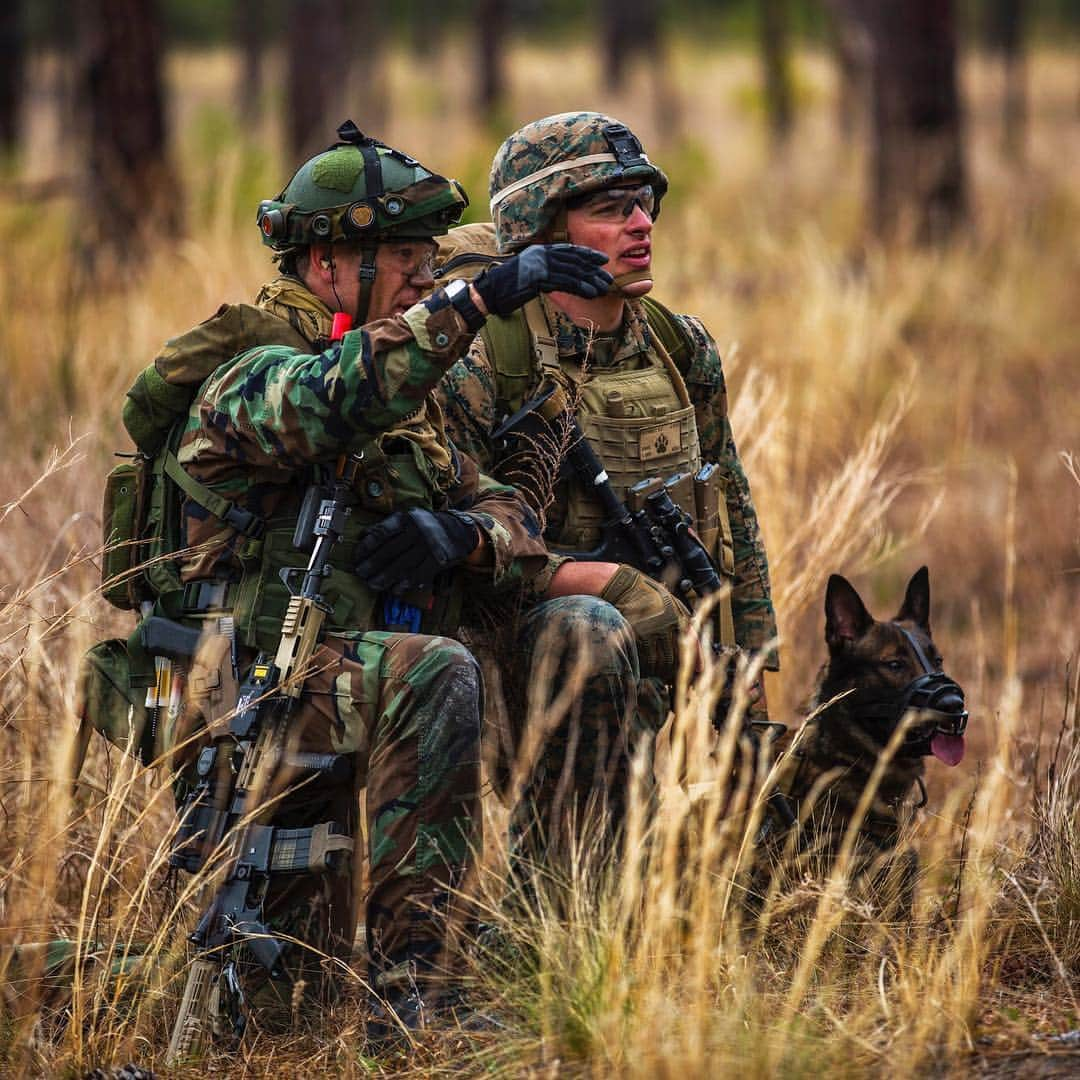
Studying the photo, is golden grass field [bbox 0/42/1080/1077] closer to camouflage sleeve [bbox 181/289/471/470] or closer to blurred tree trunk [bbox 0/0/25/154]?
camouflage sleeve [bbox 181/289/471/470]

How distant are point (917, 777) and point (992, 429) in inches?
206

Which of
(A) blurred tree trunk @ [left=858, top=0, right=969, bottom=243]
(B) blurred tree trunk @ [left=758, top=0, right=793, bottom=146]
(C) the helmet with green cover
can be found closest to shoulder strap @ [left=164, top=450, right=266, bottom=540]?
(C) the helmet with green cover

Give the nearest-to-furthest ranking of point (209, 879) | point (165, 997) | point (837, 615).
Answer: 1. point (209, 879)
2. point (165, 997)
3. point (837, 615)

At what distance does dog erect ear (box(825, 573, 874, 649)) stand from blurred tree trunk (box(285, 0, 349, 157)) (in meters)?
13.1

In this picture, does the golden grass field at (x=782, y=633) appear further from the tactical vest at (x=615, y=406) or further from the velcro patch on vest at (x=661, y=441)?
the velcro patch on vest at (x=661, y=441)

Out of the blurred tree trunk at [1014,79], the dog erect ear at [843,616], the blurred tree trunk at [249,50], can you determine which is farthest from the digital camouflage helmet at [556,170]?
the blurred tree trunk at [249,50]

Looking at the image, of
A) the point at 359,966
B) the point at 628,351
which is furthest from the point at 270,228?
the point at 359,966

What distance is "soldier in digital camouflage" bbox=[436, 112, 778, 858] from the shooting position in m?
3.91

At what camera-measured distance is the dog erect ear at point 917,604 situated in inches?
163

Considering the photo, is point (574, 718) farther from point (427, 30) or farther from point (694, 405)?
point (427, 30)

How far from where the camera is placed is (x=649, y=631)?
3816 millimetres

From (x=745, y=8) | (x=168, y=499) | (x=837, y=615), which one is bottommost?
(x=837, y=615)

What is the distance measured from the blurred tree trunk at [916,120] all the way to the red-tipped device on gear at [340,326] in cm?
878

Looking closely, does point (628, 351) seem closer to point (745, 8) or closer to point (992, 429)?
point (992, 429)
